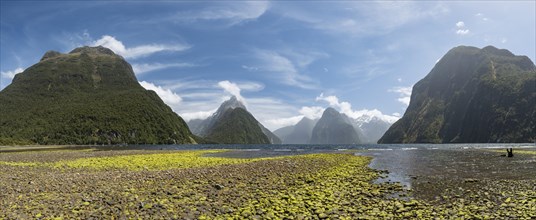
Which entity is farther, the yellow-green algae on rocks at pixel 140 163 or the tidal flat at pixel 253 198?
the yellow-green algae on rocks at pixel 140 163

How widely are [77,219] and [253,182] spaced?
1254 cm

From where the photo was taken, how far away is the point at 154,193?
21.3 metres

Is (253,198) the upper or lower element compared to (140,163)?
lower

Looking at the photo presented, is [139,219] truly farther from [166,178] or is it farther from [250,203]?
[166,178]

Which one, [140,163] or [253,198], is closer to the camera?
[253,198]

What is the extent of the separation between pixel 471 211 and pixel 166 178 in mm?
20770

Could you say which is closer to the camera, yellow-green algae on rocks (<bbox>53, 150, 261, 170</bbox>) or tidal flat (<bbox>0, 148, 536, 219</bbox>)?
tidal flat (<bbox>0, 148, 536, 219</bbox>)

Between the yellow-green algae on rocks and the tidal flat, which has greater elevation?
the yellow-green algae on rocks

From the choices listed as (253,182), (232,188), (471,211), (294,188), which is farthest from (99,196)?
(471,211)

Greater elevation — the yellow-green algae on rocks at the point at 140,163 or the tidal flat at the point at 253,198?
the yellow-green algae on rocks at the point at 140,163

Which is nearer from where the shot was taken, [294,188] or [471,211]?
[471,211]

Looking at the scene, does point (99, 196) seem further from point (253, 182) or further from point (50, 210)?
point (253, 182)

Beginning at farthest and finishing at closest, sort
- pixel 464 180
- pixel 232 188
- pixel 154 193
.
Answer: pixel 464 180
pixel 232 188
pixel 154 193

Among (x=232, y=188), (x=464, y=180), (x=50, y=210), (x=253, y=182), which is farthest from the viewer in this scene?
(x=464, y=180)
